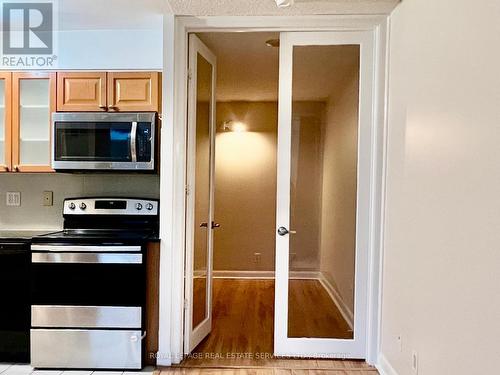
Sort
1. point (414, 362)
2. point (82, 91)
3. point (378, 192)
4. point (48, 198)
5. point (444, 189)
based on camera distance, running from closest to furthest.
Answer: point (444, 189), point (414, 362), point (378, 192), point (82, 91), point (48, 198)

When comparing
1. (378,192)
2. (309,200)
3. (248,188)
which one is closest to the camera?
(378,192)

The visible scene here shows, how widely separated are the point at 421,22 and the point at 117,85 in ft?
7.02

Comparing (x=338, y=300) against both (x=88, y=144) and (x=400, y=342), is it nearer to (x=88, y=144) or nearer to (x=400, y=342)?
(x=400, y=342)

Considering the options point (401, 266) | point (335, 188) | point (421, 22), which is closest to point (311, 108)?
point (335, 188)

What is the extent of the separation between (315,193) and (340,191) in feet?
0.67

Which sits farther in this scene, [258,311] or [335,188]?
[258,311]

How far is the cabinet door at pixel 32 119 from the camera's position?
9.07 ft

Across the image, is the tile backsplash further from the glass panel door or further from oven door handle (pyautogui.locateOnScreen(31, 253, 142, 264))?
oven door handle (pyautogui.locateOnScreen(31, 253, 142, 264))

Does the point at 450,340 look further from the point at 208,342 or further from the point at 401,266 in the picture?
the point at 208,342

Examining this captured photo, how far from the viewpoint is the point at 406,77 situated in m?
2.16

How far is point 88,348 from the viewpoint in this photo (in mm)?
2439

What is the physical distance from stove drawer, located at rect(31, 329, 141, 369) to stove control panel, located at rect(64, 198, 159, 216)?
0.92 metres

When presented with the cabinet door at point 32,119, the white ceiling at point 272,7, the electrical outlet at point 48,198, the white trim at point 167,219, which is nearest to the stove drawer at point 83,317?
the white trim at point 167,219

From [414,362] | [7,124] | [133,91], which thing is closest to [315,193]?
[414,362]
